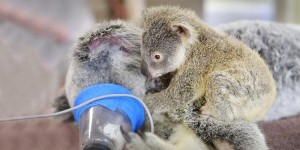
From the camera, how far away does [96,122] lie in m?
0.81

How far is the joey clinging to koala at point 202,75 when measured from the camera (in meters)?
0.82

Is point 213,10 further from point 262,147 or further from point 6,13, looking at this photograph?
point 262,147

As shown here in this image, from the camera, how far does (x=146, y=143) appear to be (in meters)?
0.75

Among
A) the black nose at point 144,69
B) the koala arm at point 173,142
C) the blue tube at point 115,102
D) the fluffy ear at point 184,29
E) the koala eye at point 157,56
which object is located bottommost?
the koala arm at point 173,142

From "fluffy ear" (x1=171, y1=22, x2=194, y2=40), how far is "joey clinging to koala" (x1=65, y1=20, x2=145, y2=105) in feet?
0.33

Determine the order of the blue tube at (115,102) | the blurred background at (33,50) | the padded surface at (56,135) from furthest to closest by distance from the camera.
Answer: the blurred background at (33,50)
the padded surface at (56,135)
the blue tube at (115,102)

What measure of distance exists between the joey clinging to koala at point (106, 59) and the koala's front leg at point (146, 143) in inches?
7.7

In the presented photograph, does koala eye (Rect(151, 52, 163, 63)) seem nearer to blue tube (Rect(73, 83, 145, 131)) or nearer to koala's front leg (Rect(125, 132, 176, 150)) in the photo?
blue tube (Rect(73, 83, 145, 131))

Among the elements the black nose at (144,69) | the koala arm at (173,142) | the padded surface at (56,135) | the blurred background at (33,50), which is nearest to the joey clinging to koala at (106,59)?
the black nose at (144,69)

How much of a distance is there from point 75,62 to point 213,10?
14.9ft

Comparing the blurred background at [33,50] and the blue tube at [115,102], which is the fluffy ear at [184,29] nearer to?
the blue tube at [115,102]

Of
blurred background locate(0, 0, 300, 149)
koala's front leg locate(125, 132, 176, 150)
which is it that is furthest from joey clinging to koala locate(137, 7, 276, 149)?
blurred background locate(0, 0, 300, 149)

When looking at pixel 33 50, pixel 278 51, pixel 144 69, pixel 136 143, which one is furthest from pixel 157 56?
pixel 33 50

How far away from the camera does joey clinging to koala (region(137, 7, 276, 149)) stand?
0.82 meters
